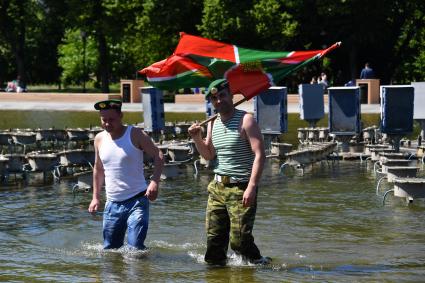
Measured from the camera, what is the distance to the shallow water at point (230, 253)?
34.8 ft

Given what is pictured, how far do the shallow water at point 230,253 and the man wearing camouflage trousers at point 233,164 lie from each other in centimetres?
54

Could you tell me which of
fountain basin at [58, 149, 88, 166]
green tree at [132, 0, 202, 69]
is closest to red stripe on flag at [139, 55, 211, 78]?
fountain basin at [58, 149, 88, 166]

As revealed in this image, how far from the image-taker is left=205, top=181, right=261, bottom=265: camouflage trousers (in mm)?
10047

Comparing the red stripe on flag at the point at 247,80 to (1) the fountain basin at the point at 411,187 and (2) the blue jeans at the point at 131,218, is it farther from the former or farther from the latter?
(1) the fountain basin at the point at 411,187

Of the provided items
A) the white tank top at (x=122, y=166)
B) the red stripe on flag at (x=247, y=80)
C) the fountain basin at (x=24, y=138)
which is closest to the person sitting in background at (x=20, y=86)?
the fountain basin at (x=24, y=138)

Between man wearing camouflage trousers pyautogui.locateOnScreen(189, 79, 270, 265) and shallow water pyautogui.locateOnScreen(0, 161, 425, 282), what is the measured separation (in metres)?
0.54

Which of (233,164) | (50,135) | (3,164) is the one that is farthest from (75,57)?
(233,164)

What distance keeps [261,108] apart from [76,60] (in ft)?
184

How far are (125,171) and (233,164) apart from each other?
1.15 meters

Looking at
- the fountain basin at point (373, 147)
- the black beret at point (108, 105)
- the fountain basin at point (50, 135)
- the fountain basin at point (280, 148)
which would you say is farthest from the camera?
the fountain basin at point (50, 135)

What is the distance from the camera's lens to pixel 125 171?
34.6 feet

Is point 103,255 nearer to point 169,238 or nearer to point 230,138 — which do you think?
point 169,238

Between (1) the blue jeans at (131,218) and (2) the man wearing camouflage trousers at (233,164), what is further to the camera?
(1) the blue jeans at (131,218)

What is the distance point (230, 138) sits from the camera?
10.0 meters
